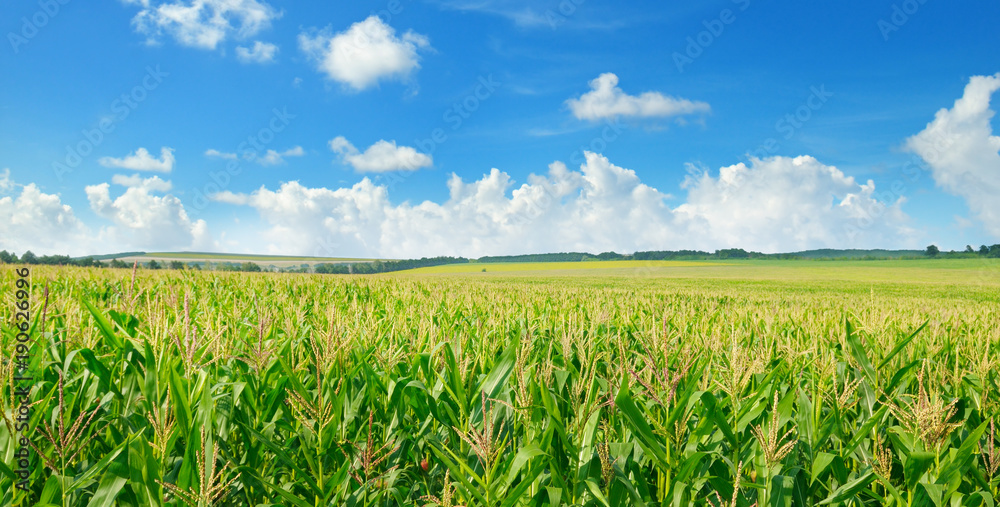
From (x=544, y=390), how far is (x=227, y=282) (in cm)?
1465

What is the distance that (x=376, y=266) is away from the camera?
251 feet

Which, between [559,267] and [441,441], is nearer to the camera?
[441,441]

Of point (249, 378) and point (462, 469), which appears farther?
point (249, 378)

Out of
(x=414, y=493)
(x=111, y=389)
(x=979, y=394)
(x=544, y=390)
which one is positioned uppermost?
(x=544, y=390)

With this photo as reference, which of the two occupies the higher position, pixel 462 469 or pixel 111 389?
pixel 111 389

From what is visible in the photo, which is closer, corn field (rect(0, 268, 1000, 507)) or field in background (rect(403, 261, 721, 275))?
corn field (rect(0, 268, 1000, 507))

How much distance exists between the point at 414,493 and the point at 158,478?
3.51ft

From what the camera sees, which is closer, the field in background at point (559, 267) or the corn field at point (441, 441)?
the corn field at point (441, 441)

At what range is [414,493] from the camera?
2.26 meters

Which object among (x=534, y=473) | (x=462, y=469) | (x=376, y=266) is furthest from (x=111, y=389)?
(x=376, y=266)

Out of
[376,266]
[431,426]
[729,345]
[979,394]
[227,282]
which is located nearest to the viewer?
[431,426]

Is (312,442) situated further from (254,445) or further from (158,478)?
(158,478)

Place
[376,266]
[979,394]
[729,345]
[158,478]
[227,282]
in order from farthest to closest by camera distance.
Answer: [376,266]
[227,282]
[729,345]
[979,394]
[158,478]

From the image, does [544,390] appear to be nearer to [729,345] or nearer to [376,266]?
[729,345]
